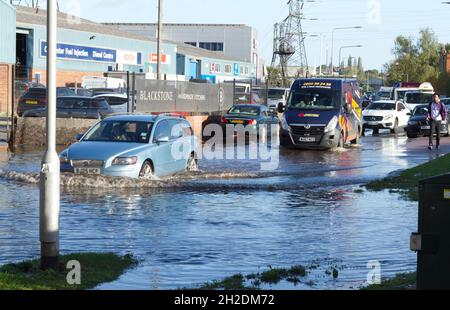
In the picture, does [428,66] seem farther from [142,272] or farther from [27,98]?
[142,272]

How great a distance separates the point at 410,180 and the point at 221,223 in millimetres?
6997

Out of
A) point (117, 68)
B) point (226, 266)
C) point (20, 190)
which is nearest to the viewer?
point (226, 266)

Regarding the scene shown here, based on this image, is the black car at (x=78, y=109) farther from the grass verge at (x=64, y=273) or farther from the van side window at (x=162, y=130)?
the grass verge at (x=64, y=273)

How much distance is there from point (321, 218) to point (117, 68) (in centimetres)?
5181

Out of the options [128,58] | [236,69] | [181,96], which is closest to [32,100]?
[181,96]

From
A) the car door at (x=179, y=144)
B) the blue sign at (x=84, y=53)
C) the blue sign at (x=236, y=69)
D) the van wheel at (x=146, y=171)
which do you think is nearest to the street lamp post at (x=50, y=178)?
the van wheel at (x=146, y=171)

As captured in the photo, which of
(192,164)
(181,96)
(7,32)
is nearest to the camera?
(192,164)

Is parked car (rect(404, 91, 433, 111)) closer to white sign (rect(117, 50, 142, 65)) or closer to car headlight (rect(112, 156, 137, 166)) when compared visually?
white sign (rect(117, 50, 142, 65))

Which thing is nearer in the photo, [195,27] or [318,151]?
[318,151]

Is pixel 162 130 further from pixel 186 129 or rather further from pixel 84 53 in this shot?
pixel 84 53

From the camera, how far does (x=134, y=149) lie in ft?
60.1

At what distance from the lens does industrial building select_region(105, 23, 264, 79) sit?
378 ft

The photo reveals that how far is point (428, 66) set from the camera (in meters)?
133

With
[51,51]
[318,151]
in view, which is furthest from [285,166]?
[51,51]
